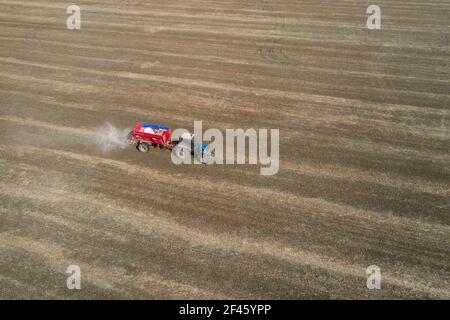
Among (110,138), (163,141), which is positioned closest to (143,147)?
(163,141)

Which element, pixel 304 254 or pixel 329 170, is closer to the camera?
pixel 304 254

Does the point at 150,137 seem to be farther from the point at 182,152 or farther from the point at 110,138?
the point at 110,138

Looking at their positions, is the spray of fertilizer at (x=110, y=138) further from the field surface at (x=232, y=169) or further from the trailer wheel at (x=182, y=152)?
the trailer wheel at (x=182, y=152)

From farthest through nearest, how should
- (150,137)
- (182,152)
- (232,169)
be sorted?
(150,137) → (182,152) → (232,169)

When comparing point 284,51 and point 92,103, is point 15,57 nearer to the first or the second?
point 92,103

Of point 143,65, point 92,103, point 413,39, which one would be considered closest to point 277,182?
point 92,103

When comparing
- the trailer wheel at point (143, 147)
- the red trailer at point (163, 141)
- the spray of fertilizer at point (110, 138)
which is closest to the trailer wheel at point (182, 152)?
the red trailer at point (163, 141)
